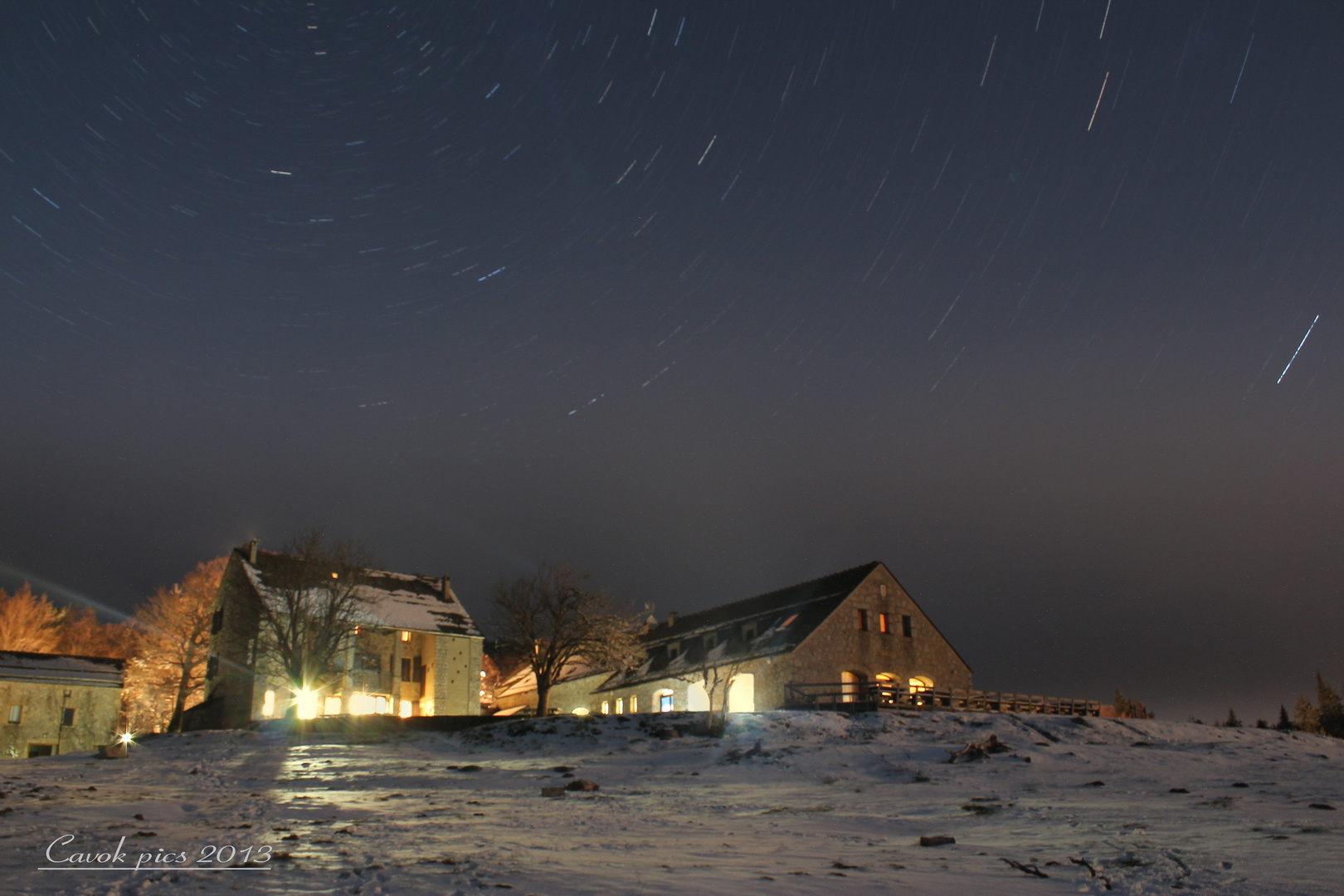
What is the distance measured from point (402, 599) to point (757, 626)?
21.4m

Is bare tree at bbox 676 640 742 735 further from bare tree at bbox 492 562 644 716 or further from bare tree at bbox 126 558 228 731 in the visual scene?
bare tree at bbox 126 558 228 731

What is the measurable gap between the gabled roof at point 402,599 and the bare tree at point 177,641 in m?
4.75

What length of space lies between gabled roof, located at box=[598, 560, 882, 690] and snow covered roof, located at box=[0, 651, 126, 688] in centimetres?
2667

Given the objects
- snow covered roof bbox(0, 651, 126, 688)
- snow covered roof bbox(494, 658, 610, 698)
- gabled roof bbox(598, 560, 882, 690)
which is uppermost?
gabled roof bbox(598, 560, 882, 690)

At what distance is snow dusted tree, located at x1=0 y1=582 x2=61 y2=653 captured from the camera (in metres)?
56.4

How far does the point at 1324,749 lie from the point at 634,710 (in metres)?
33.3

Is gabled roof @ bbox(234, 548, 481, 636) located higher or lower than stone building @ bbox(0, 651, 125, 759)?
higher

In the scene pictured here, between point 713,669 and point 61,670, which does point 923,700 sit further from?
point 61,670

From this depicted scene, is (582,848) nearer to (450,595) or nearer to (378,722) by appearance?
(378,722)

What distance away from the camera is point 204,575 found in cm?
5462

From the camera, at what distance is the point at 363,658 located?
4944cm

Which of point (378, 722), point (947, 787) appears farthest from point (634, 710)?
point (947, 787)

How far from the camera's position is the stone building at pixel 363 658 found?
147 feet

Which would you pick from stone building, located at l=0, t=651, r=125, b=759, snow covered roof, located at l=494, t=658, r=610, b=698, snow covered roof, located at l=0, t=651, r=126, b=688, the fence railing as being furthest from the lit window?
the fence railing
